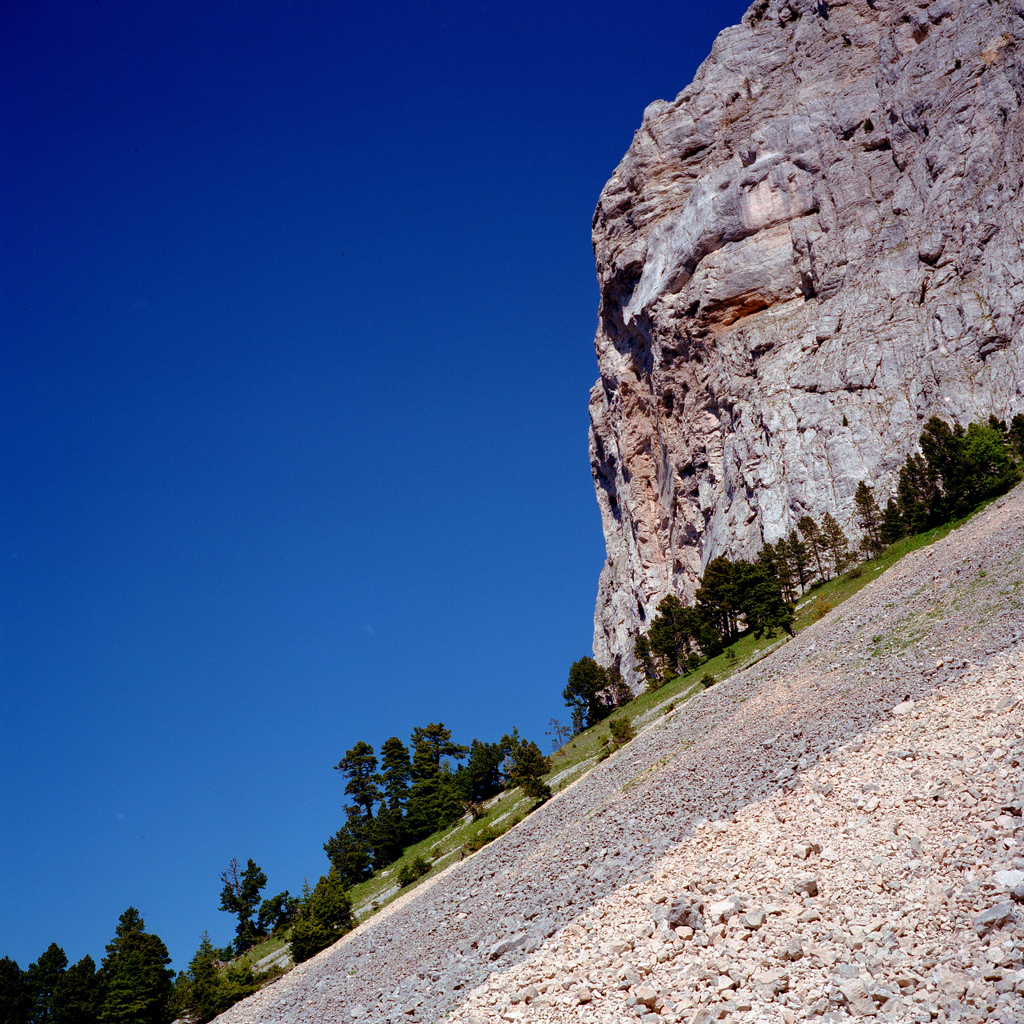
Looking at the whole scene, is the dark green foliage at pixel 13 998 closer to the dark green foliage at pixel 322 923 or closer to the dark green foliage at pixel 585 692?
the dark green foliage at pixel 322 923

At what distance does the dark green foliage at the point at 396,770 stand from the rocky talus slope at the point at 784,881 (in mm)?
42926

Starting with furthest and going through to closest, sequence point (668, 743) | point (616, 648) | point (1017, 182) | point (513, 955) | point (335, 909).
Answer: point (616, 648) → point (1017, 182) → point (335, 909) → point (668, 743) → point (513, 955)

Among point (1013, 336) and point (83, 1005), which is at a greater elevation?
point (1013, 336)

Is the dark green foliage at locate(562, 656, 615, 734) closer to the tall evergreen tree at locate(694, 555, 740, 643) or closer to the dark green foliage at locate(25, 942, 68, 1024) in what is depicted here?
the tall evergreen tree at locate(694, 555, 740, 643)

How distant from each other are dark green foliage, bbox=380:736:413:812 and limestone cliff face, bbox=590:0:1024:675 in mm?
43555

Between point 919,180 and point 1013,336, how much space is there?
31.8 metres

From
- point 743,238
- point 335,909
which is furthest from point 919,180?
point 335,909

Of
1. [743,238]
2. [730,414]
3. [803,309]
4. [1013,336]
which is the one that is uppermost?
[743,238]

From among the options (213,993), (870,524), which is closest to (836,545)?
(870,524)

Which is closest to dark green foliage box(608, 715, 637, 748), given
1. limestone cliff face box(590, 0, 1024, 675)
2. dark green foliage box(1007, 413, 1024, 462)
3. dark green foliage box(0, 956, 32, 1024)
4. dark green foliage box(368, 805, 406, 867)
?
dark green foliage box(368, 805, 406, 867)

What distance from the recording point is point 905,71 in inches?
4087

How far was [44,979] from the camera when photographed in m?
56.2

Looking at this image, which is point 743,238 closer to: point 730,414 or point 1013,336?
point 730,414

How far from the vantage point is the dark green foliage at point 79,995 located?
146 feet
